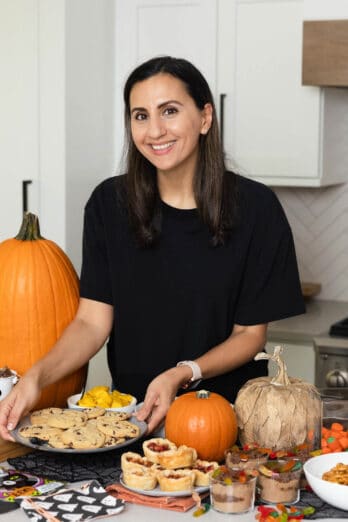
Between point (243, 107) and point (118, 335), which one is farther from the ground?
point (243, 107)

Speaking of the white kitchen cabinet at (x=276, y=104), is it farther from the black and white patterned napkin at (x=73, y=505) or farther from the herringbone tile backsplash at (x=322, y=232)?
the black and white patterned napkin at (x=73, y=505)

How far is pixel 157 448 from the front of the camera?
1654 mm

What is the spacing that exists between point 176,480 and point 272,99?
6.83ft

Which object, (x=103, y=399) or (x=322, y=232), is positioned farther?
(x=322, y=232)

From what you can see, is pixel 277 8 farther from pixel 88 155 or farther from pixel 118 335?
pixel 118 335

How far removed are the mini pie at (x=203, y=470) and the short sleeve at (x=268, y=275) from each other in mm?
572

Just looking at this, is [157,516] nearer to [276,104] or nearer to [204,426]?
[204,426]

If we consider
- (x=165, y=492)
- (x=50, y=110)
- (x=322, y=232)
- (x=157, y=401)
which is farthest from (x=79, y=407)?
(x=322, y=232)

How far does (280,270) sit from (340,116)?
1.61m

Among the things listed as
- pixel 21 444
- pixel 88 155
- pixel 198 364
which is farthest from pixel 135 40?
pixel 21 444

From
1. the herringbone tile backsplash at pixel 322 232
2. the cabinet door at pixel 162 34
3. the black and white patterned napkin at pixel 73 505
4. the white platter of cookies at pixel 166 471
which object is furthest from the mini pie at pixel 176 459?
the herringbone tile backsplash at pixel 322 232

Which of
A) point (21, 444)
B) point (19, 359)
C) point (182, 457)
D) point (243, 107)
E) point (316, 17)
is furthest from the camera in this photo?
point (243, 107)

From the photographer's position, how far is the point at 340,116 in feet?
11.9

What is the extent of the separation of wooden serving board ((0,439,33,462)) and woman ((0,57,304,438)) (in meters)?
0.28
